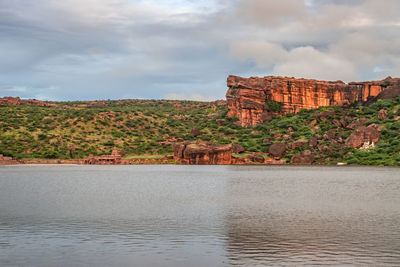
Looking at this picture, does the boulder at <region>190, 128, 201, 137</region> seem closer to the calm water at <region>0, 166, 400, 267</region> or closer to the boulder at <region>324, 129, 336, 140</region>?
the boulder at <region>324, 129, 336, 140</region>

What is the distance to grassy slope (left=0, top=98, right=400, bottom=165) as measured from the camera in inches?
3659

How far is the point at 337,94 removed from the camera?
5167 inches

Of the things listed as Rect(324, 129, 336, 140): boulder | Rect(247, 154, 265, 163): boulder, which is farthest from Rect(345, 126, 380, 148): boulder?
Rect(247, 154, 265, 163): boulder

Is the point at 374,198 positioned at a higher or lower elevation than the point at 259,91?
lower

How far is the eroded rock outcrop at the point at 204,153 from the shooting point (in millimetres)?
89875

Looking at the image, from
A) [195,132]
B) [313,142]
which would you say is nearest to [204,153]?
[195,132]

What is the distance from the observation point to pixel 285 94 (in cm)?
13050

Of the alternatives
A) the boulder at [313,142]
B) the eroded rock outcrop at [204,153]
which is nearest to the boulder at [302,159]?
the boulder at [313,142]

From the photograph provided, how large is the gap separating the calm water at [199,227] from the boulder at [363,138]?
56712 mm

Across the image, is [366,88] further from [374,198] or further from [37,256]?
[37,256]

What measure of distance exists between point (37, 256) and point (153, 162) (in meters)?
77.1

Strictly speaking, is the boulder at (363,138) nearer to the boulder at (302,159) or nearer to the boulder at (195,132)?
the boulder at (302,159)

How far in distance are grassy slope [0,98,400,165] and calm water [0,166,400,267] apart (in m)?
55.6

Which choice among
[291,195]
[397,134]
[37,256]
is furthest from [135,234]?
[397,134]
